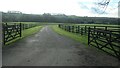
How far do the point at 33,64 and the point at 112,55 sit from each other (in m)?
4.48

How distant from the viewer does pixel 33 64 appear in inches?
313

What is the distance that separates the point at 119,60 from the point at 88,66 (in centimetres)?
216

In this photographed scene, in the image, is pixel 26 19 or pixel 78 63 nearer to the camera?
pixel 78 63

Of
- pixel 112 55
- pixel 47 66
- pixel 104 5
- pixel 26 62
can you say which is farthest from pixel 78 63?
pixel 104 5

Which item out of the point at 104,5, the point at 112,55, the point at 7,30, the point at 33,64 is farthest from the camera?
the point at 7,30

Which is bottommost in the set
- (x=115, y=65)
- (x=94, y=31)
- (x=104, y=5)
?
(x=115, y=65)

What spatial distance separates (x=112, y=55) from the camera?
10477mm

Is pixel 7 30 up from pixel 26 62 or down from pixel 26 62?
up

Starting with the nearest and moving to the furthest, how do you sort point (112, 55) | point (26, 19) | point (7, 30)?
1. point (112, 55)
2. point (7, 30)
3. point (26, 19)

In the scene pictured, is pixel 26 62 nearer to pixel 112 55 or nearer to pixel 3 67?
pixel 3 67

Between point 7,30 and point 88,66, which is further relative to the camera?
point 7,30

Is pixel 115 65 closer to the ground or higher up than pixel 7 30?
closer to the ground

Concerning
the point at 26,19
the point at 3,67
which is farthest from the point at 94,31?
the point at 26,19

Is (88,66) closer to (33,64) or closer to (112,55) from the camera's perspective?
(33,64)
